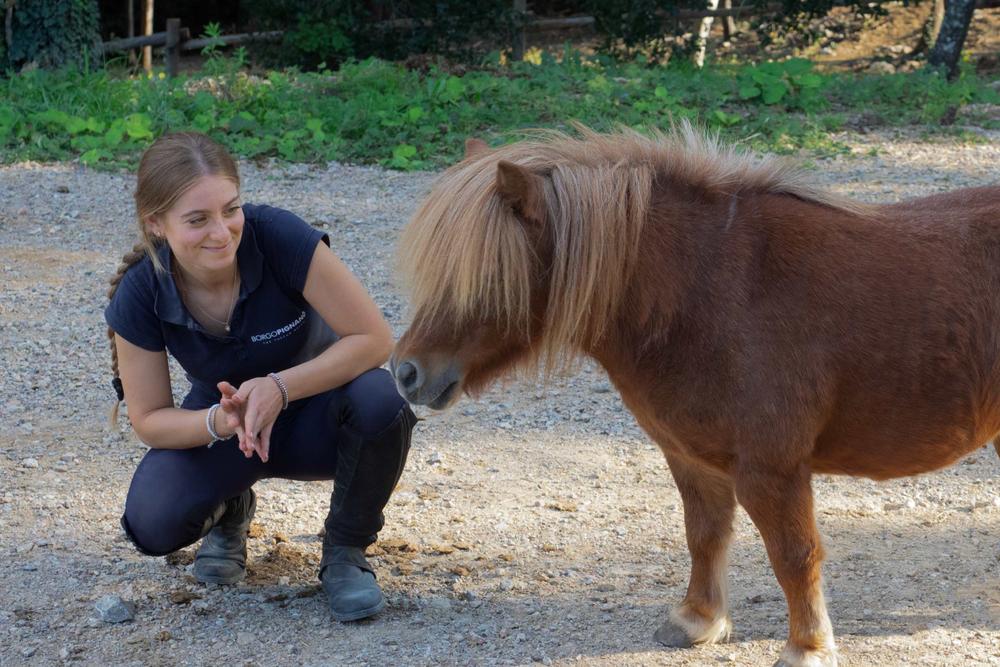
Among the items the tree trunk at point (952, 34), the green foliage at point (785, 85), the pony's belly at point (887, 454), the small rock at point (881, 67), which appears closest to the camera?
the pony's belly at point (887, 454)

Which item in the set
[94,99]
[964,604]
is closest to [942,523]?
[964,604]

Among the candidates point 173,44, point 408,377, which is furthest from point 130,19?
point 408,377

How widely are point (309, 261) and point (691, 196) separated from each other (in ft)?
3.74

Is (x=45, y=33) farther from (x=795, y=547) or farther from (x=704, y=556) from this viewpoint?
(x=795, y=547)

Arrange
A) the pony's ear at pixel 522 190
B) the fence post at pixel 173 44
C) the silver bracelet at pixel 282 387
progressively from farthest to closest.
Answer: the fence post at pixel 173 44
the silver bracelet at pixel 282 387
the pony's ear at pixel 522 190

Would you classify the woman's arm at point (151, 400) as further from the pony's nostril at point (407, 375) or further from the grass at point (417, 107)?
the grass at point (417, 107)

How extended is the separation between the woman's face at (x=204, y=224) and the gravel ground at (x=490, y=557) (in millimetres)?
1134

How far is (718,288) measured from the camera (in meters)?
2.68

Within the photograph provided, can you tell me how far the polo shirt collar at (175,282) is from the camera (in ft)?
10.2

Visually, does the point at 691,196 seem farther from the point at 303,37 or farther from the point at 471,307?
the point at 303,37

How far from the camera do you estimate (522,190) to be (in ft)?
8.33

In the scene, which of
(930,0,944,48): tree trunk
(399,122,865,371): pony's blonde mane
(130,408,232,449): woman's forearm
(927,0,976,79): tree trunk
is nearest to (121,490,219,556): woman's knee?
(130,408,232,449): woman's forearm

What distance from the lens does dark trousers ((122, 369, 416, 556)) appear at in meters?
3.17

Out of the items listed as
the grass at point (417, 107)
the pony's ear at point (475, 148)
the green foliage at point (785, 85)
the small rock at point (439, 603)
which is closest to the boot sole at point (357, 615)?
the small rock at point (439, 603)
